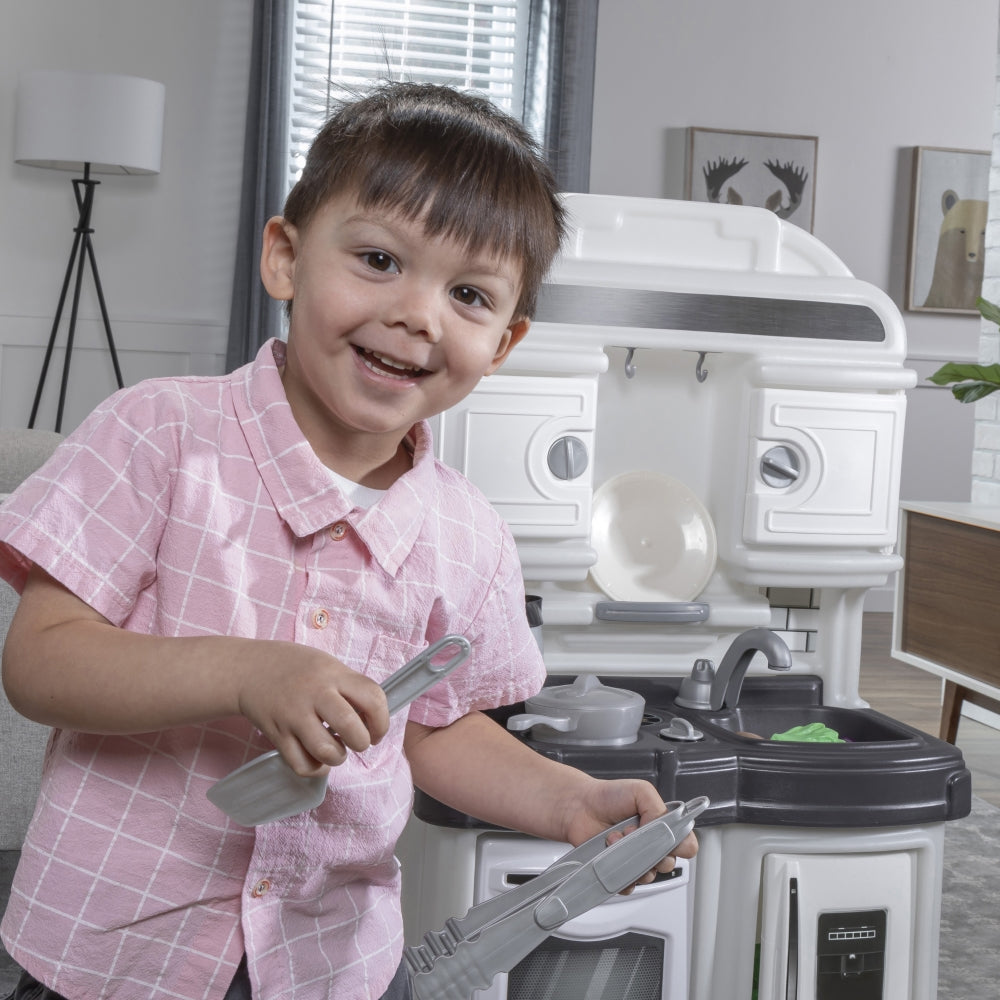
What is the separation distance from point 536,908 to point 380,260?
1.23 feet

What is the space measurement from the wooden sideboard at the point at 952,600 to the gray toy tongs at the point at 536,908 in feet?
8.24

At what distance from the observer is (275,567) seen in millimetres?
755

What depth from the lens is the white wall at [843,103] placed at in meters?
5.24

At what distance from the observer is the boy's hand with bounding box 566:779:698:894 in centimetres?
76

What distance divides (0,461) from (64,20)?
8.82 ft

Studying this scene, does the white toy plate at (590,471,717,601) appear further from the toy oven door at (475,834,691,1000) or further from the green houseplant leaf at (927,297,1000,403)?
the green houseplant leaf at (927,297,1000,403)

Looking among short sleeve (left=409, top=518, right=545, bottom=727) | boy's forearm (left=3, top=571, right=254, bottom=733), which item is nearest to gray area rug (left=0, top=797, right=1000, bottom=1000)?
short sleeve (left=409, top=518, right=545, bottom=727)

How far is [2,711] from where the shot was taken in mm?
1871

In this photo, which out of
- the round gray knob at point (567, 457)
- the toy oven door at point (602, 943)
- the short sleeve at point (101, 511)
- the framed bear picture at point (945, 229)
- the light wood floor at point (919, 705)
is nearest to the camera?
the short sleeve at point (101, 511)

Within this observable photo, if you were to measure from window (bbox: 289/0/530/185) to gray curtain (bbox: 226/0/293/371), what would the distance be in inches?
6.4

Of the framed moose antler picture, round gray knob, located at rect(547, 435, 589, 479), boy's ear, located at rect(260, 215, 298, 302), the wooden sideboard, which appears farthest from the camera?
the framed moose antler picture

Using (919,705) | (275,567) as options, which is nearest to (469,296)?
(275,567)

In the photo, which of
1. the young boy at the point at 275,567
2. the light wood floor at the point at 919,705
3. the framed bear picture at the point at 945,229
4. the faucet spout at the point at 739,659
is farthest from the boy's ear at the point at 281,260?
the framed bear picture at the point at 945,229

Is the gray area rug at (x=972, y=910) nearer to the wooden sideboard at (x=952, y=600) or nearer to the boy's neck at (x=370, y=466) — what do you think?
the wooden sideboard at (x=952, y=600)
